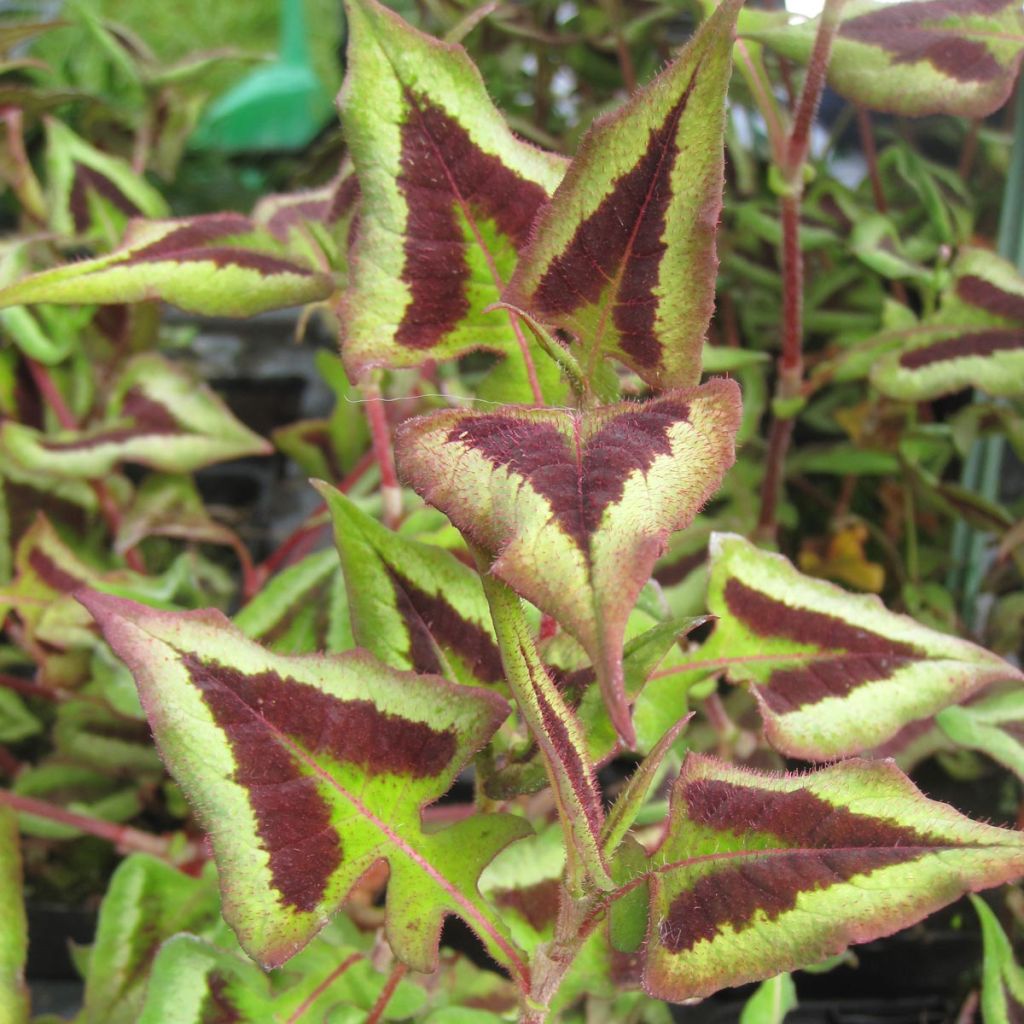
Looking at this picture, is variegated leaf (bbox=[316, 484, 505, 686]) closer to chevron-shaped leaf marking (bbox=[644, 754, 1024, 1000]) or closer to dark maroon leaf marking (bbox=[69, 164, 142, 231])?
chevron-shaped leaf marking (bbox=[644, 754, 1024, 1000])

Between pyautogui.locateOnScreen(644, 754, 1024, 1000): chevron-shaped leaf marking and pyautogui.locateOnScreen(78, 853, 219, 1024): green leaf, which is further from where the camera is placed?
pyautogui.locateOnScreen(78, 853, 219, 1024): green leaf

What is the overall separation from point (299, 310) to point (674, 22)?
631 millimetres

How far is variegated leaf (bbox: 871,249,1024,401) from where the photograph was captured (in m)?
0.73

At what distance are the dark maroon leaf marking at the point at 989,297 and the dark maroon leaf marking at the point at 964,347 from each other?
0.06 ft

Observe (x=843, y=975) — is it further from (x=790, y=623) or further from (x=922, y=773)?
(x=790, y=623)

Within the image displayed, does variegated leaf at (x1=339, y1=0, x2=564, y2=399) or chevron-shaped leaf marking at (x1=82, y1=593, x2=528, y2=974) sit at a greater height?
variegated leaf at (x1=339, y1=0, x2=564, y2=399)

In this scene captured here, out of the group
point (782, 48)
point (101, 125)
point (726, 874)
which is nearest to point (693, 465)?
point (726, 874)

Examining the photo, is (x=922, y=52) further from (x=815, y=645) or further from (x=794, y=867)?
(x=794, y=867)

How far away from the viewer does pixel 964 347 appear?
758 mm

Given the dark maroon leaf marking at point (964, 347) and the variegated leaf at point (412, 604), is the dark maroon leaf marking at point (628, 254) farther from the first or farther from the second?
the dark maroon leaf marking at point (964, 347)

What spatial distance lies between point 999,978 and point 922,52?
0.55m

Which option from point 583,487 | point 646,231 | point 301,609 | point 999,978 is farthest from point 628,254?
point 999,978

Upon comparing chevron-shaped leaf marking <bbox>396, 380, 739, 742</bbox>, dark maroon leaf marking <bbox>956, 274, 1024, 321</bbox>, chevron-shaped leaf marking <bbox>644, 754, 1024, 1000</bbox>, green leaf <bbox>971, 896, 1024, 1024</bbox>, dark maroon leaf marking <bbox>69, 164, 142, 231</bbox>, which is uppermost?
chevron-shaped leaf marking <bbox>396, 380, 739, 742</bbox>

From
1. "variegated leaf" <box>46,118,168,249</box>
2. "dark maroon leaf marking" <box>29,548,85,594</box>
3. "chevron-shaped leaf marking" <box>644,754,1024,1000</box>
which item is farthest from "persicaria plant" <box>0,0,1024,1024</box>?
"variegated leaf" <box>46,118,168,249</box>
